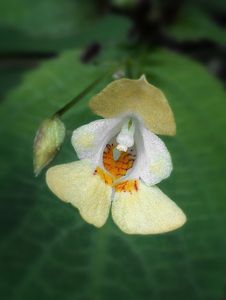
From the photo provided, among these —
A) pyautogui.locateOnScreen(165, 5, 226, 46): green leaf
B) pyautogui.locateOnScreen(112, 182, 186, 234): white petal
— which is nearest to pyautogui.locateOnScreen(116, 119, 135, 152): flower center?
pyautogui.locateOnScreen(112, 182, 186, 234): white petal

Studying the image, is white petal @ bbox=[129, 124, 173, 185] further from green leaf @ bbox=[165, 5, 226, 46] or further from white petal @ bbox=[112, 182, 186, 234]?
green leaf @ bbox=[165, 5, 226, 46]

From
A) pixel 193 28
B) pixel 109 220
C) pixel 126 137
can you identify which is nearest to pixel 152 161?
pixel 126 137

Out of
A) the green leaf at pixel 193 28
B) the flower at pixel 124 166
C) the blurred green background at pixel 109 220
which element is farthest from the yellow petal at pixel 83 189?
the green leaf at pixel 193 28

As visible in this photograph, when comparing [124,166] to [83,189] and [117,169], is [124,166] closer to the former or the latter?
[117,169]

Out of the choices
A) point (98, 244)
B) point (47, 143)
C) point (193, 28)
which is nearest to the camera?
point (47, 143)

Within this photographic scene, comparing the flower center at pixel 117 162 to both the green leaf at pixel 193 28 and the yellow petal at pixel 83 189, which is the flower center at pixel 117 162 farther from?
the green leaf at pixel 193 28

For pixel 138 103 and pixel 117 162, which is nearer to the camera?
pixel 138 103

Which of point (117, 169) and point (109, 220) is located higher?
point (117, 169)

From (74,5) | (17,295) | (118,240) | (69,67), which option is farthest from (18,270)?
(74,5)
